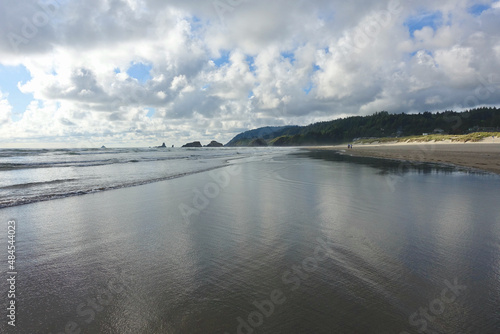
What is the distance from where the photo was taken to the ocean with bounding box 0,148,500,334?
3037 millimetres

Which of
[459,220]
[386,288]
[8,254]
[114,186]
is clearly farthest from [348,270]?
[114,186]

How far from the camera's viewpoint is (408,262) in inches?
170
